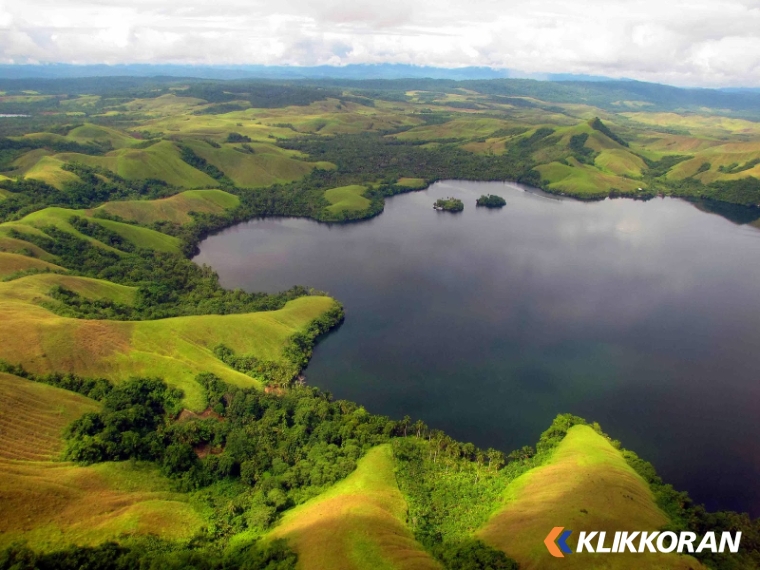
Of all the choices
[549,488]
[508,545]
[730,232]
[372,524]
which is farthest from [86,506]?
[730,232]

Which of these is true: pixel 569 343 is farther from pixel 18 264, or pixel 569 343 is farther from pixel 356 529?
pixel 18 264

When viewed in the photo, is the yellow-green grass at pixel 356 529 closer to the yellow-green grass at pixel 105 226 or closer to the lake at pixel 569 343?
the lake at pixel 569 343

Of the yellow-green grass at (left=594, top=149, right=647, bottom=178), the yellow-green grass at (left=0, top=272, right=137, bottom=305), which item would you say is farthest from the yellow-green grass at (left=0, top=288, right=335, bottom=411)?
the yellow-green grass at (left=594, top=149, right=647, bottom=178)

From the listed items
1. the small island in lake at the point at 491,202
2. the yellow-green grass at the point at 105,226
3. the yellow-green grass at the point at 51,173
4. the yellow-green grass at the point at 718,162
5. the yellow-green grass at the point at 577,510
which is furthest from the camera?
the yellow-green grass at the point at 718,162

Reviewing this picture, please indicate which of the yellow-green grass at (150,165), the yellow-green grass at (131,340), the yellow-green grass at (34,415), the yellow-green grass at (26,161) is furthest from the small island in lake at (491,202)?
the yellow-green grass at (26,161)

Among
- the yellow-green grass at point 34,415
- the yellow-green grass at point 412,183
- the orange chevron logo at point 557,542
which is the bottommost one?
the orange chevron logo at point 557,542

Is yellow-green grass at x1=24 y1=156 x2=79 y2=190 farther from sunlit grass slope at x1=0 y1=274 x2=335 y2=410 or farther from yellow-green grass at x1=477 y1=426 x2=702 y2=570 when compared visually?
yellow-green grass at x1=477 y1=426 x2=702 y2=570

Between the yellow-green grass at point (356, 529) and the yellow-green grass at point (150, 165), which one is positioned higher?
the yellow-green grass at point (150, 165)

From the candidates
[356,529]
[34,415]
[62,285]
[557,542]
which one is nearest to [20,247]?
[62,285]

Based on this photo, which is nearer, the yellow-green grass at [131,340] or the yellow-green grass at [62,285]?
the yellow-green grass at [131,340]

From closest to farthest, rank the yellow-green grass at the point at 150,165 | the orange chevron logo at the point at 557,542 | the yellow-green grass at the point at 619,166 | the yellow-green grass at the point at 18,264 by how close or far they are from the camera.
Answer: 1. the orange chevron logo at the point at 557,542
2. the yellow-green grass at the point at 18,264
3. the yellow-green grass at the point at 150,165
4. the yellow-green grass at the point at 619,166
